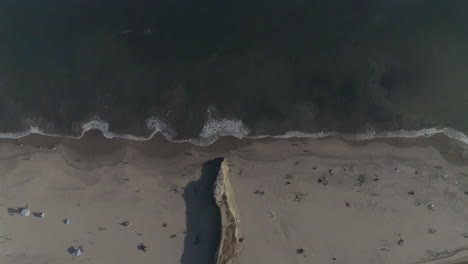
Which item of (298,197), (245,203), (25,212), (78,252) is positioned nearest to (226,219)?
(245,203)

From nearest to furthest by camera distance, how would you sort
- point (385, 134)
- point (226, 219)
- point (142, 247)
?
point (226, 219)
point (142, 247)
point (385, 134)

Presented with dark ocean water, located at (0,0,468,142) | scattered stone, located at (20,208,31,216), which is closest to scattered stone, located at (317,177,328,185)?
dark ocean water, located at (0,0,468,142)

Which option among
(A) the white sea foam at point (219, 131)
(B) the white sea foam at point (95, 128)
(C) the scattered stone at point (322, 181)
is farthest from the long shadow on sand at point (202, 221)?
(C) the scattered stone at point (322, 181)

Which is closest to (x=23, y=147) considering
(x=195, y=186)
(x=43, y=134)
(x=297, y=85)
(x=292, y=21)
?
(x=43, y=134)

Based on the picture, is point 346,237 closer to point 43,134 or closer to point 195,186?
point 195,186

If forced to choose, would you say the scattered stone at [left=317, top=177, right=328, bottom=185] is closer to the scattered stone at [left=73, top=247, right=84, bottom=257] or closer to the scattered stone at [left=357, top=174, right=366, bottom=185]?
the scattered stone at [left=357, top=174, right=366, bottom=185]

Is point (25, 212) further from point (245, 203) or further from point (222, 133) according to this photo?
point (245, 203)

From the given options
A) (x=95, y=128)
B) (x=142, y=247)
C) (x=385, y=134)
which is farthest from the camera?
(x=95, y=128)
